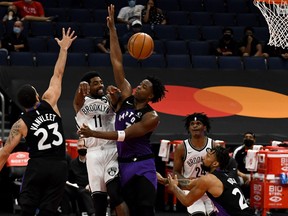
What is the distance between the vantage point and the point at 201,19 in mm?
17875

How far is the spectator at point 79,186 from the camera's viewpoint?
38.1 ft

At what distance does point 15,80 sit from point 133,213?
6559 mm

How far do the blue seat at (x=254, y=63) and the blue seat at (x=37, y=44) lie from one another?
4036mm

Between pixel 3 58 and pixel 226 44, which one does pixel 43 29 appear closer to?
pixel 3 58

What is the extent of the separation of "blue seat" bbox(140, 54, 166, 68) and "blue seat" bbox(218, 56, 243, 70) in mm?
1180

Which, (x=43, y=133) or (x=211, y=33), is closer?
(x=43, y=133)

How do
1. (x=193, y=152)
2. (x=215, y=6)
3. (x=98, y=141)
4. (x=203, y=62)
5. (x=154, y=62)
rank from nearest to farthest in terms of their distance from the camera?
(x=98, y=141)
(x=193, y=152)
(x=154, y=62)
(x=203, y=62)
(x=215, y=6)

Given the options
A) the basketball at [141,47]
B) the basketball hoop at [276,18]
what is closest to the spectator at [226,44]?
the basketball hoop at [276,18]

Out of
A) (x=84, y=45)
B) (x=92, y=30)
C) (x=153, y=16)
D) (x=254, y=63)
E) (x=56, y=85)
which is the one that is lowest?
(x=254, y=63)

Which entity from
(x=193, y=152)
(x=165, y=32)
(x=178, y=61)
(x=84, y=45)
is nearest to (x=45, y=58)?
(x=84, y=45)

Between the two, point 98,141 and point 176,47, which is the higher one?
point 176,47

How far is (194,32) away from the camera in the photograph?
17141mm

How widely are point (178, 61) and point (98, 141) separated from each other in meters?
7.22

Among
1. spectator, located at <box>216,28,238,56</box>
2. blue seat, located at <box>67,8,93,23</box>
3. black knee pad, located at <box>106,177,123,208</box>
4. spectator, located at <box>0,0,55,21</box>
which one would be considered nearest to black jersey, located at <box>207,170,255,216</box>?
black knee pad, located at <box>106,177,123,208</box>
